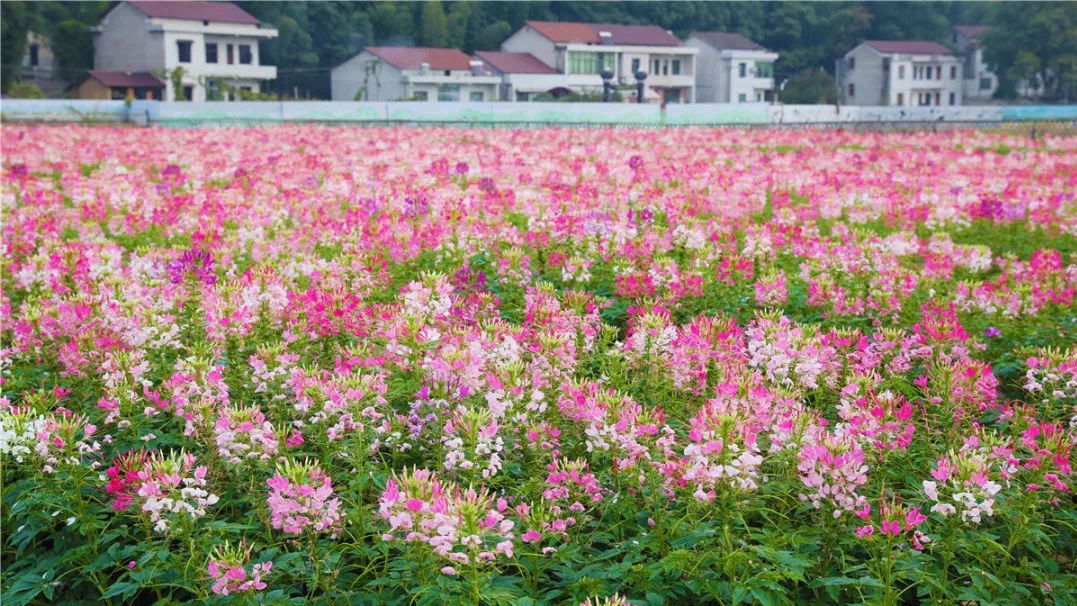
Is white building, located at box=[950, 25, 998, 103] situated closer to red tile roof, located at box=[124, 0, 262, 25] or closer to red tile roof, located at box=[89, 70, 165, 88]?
red tile roof, located at box=[124, 0, 262, 25]

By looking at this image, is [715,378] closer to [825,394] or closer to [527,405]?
[825,394]

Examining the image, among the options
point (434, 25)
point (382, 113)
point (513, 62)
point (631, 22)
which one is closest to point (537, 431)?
point (382, 113)

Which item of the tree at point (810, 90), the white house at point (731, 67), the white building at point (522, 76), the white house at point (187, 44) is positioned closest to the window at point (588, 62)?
the white building at point (522, 76)

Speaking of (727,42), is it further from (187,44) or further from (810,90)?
(187,44)

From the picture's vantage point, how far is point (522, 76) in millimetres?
71438

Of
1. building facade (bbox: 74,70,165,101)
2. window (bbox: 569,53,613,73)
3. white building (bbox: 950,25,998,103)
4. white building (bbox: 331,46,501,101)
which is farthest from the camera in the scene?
white building (bbox: 950,25,998,103)

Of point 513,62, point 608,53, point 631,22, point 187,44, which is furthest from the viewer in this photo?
point 631,22

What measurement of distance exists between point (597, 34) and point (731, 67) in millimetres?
11879

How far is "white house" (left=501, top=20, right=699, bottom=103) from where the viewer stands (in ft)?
252

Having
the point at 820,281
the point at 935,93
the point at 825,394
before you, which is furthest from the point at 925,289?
the point at 935,93

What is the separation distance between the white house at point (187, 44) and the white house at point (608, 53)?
20309 mm

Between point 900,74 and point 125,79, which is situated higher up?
point 900,74

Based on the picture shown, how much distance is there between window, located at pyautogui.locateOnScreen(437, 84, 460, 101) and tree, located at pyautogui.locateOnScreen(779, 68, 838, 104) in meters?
26.9

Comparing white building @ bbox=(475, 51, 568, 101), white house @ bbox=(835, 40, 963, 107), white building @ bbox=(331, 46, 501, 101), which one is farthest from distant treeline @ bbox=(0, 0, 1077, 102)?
white building @ bbox=(475, 51, 568, 101)
